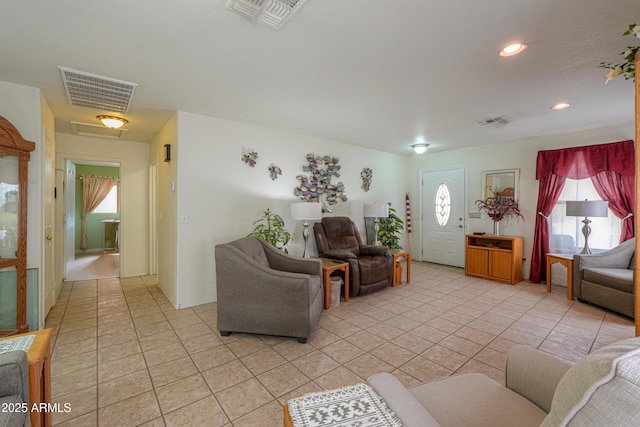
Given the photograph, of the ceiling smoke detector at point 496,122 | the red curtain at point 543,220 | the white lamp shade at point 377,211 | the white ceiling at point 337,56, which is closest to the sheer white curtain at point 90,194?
the white ceiling at point 337,56

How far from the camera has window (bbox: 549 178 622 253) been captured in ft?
13.2

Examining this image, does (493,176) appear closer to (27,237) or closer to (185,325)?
(185,325)

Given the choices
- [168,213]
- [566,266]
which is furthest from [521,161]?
[168,213]

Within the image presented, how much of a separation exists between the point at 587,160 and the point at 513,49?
3260 millimetres

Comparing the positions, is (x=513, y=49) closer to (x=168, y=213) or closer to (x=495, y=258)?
(x=495, y=258)

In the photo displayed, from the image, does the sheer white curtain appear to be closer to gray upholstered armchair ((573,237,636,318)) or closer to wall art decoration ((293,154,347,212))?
→ wall art decoration ((293,154,347,212))

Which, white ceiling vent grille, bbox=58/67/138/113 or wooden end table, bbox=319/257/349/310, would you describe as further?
wooden end table, bbox=319/257/349/310

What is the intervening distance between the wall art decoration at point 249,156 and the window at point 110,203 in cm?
616

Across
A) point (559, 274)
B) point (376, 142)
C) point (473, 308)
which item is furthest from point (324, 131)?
point (559, 274)

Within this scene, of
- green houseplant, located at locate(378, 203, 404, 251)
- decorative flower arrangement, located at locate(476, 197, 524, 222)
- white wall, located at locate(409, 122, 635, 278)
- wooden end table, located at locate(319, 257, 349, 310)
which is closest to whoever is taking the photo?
wooden end table, located at locate(319, 257, 349, 310)

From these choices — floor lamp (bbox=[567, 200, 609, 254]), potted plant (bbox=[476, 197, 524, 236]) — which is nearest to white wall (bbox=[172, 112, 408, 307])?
potted plant (bbox=[476, 197, 524, 236])

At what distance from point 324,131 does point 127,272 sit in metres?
4.17

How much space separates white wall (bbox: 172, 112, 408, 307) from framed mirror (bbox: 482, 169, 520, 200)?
10.4 ft

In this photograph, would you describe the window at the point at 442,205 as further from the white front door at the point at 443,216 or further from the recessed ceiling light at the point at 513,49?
the recessed ceiling light at the point at 513,49
